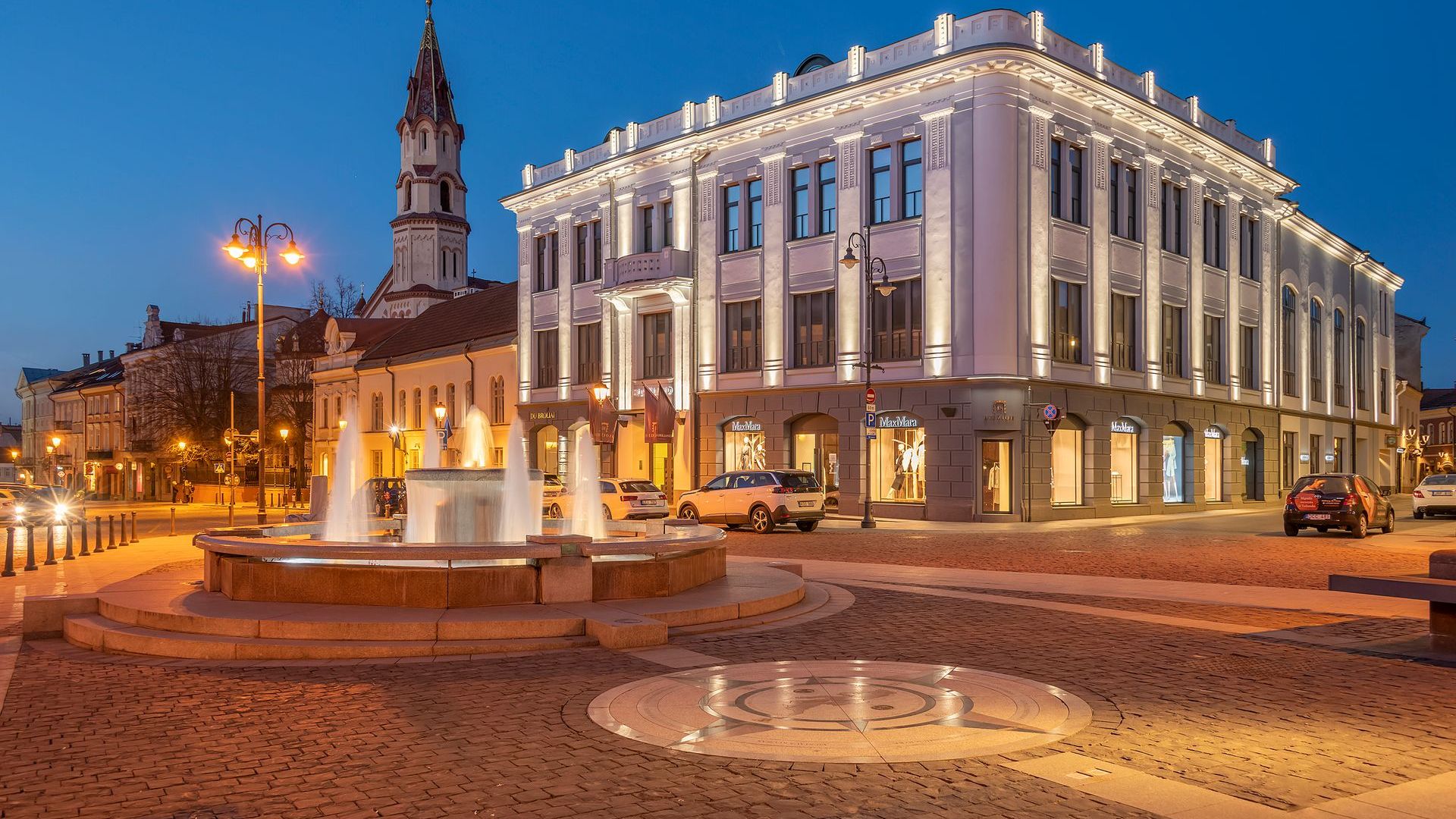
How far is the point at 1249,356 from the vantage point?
47031 millimetres

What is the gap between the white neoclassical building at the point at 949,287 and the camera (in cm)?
3484

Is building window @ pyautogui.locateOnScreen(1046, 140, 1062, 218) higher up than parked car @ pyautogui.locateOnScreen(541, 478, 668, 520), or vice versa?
building window @ pyautogui.locateOnScreen(1046, 140, 1062, 218)

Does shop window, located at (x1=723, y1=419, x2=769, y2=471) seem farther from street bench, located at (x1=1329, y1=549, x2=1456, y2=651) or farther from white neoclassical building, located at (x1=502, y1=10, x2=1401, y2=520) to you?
street bench, located at (x1=1329, y1=549, x2=1456, y2=651)

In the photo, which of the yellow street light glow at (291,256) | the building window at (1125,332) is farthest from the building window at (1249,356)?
the yellow street light glow at (291,256)

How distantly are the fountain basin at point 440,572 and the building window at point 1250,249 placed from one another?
133 ft

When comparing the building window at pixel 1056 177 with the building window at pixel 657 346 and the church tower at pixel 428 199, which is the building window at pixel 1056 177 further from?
the church tower at pixel 428 199

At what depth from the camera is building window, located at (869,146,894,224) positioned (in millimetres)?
37438

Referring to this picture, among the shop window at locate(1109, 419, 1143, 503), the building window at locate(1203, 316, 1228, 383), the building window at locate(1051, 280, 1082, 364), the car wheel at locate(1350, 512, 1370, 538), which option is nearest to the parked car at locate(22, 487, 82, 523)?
the building window at locate(1051, 280, 1082, 364)

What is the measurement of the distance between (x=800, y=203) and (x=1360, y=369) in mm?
37821

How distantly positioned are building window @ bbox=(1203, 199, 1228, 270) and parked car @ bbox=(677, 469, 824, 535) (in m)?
22.5

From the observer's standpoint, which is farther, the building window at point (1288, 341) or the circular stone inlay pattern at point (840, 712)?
the building window at point (1288, 341)

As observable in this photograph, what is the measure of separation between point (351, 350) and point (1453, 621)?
67485 mm

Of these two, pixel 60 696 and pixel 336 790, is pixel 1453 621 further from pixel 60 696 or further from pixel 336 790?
pixel 60 696

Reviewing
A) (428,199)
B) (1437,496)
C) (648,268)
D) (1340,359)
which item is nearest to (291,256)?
(648,268)
